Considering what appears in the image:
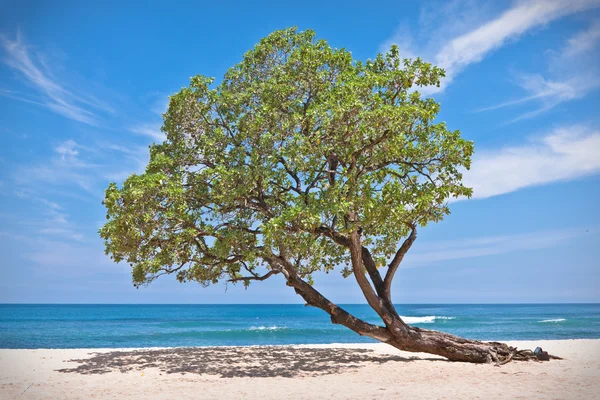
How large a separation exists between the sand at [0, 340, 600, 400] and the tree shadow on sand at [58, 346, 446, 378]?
26 mm

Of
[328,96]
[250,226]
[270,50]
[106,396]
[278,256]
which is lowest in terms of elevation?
[106,396]

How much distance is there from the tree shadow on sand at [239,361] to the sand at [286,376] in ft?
0.09

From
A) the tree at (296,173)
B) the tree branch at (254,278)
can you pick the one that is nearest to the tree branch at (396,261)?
the tree at (296,173)

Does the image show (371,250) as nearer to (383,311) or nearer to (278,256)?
(383,311)

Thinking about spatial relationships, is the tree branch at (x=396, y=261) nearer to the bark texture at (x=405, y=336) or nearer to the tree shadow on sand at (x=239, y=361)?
the bark texture at (x=405, y=336)

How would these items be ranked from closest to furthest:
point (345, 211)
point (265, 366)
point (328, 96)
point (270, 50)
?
1. point (345, 211)
2. point (328, 96)
3. point (265, 366)
4. point (270, 50)

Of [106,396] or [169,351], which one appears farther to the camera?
[169,351]

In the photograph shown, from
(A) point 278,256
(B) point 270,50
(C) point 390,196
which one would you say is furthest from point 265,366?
(B) point 270,50

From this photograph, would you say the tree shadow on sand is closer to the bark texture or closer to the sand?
the sand

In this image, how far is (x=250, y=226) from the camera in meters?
13.7

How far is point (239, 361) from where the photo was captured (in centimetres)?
1432

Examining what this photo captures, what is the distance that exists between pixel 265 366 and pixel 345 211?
509 centimetres

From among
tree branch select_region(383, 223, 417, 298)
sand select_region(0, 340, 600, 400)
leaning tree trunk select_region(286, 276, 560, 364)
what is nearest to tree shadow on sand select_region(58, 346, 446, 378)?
sand select_region(0, 340, 600, 400)

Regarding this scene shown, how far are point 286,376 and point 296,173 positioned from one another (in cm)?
540
